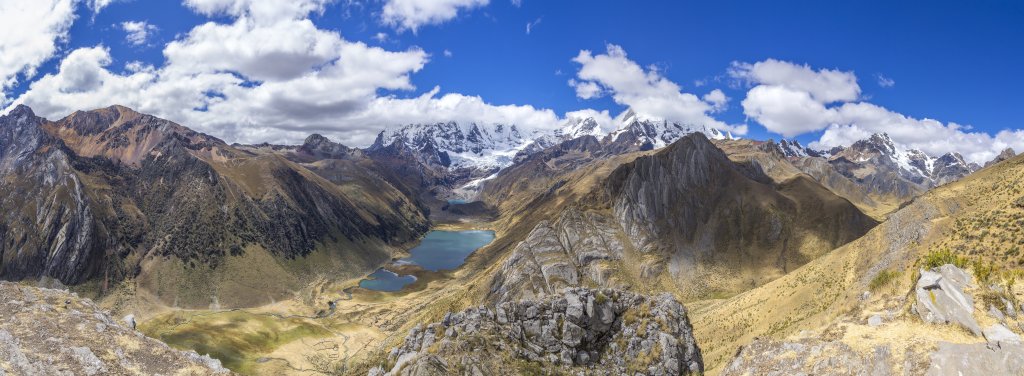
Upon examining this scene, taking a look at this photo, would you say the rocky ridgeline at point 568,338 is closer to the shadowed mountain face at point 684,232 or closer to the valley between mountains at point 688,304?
the valley between mountains at point 688,304

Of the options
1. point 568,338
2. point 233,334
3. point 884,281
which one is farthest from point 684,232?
point 233,334

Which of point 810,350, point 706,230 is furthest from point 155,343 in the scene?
point 706,230

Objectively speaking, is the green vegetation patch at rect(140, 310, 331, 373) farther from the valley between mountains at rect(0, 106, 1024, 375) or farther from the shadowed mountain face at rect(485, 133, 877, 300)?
the shadowed mountain face at rect(485, 133, 877, 300)

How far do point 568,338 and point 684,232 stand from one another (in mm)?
120716

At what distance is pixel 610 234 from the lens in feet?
473

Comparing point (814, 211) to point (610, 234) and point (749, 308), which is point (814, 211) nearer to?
point (610, 234)

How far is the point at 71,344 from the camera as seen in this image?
32062 mm

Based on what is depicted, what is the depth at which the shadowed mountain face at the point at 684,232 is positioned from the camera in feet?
413

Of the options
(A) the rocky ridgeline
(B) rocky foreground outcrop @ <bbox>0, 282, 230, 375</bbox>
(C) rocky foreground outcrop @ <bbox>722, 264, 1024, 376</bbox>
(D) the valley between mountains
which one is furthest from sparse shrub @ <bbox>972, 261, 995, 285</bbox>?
(B) rocky foreground outcrop @ <bbox>0, 282, 230, 375</bbox>

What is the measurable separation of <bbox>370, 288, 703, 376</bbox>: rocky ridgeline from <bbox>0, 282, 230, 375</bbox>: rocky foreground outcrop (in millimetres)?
13692

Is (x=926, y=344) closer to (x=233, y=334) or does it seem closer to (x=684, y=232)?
(x=684, y=232)

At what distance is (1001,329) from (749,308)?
151 feet

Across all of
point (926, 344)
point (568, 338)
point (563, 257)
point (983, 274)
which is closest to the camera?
point (926, 344)

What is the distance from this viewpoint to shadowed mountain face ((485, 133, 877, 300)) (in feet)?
413
